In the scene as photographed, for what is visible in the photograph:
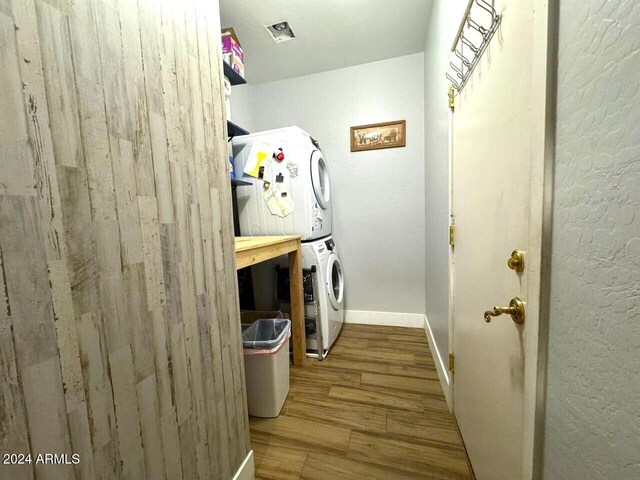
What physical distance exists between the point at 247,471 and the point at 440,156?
199cm

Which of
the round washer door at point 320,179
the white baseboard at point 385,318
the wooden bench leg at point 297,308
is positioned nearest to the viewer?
the wooden bench leg at point 297,308

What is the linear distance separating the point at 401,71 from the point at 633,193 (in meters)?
2.56

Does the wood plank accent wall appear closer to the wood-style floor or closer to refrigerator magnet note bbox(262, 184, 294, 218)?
the wood-style floor

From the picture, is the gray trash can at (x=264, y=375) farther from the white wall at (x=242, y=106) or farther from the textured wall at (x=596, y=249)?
the white wall at (x=242, y=106)

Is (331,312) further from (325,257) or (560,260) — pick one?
(560,260)

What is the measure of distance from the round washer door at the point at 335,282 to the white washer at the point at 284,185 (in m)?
0.29

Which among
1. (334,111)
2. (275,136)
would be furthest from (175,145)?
(334,111)

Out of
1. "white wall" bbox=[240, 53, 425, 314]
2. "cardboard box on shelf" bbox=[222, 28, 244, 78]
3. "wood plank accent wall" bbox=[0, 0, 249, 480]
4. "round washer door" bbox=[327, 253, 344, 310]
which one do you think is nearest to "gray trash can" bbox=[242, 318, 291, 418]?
"wood plank accent wall" bbox=[0, 0, 249, 480]

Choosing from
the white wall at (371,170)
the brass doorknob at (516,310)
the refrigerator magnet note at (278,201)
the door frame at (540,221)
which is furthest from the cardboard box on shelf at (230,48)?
the brass doorknob at (516,310)

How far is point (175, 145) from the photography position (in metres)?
0.75

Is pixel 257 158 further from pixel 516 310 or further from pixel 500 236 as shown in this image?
pixel 516 310

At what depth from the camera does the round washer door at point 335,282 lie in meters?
2.16

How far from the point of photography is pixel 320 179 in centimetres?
242

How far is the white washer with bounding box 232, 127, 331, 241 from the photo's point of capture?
2012 mm
